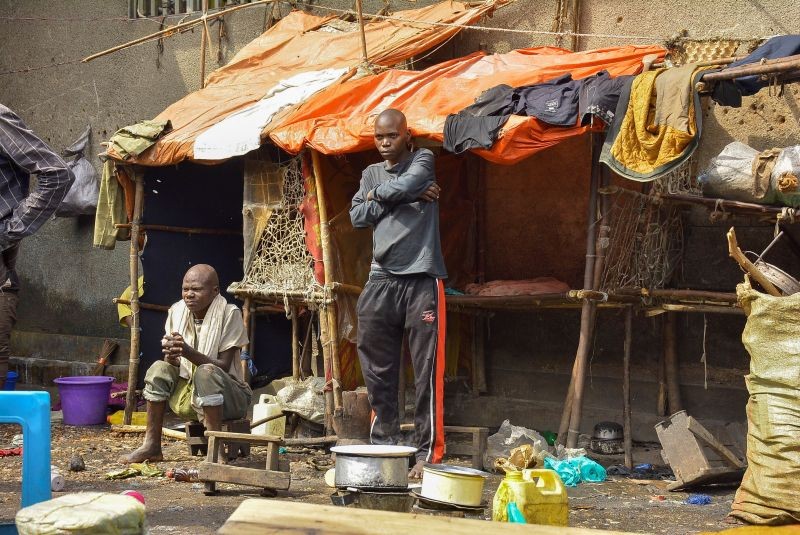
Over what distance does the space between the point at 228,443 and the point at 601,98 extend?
3084 millimetres

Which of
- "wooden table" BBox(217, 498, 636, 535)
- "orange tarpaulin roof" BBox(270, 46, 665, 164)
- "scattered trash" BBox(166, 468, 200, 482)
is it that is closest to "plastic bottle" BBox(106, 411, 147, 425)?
"scattered trash" BBox(166, 468, 200, 482)

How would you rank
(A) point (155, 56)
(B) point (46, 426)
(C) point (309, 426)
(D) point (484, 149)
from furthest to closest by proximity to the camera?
(A) point (155, 56) < (C) point (309, 426) < (D) point (484, 149) < (B) point (46, 426)

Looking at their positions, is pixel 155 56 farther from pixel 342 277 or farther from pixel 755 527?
pixel 755 527

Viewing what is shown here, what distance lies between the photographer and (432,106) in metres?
7.68

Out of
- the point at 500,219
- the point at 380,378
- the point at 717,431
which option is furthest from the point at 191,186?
the point at 717,431

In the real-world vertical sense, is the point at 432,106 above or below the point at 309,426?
above

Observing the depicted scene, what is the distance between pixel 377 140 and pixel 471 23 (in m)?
1.99

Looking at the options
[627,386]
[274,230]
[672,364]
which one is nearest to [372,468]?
[627,386]

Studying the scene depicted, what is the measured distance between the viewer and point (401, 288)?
7188 millimetres

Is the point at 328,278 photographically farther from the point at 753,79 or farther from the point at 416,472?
the point at 753,79

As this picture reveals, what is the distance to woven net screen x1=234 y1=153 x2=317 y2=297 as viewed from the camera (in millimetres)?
8539

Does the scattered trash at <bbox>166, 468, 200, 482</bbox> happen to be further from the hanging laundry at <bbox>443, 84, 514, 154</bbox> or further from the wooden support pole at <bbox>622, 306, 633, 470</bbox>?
the wooden support pole at <bbox>622, 306, 633, 470</bbox>

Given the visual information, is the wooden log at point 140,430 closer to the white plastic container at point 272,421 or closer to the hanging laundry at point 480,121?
the white plastic container at point 272,421

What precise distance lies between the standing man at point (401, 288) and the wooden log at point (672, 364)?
195 cm
